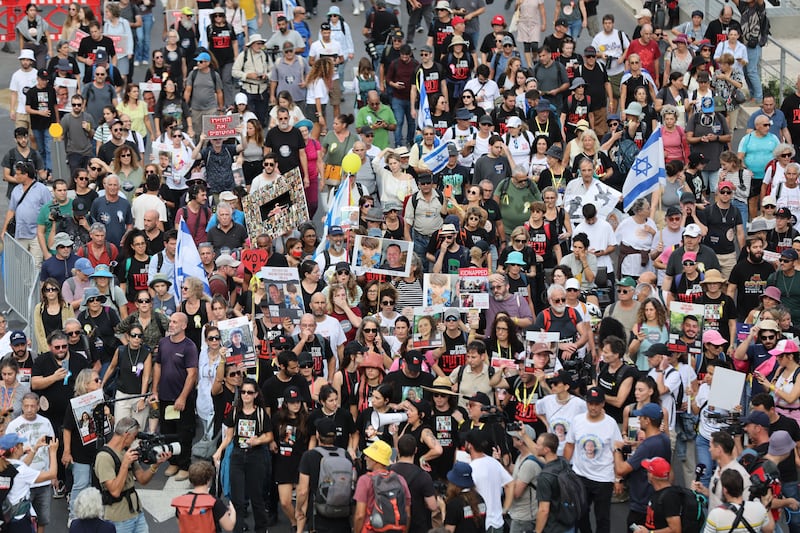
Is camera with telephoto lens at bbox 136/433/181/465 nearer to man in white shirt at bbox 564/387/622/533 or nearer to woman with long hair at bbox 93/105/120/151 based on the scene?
man in white shirt at bbox 564/387/622/533

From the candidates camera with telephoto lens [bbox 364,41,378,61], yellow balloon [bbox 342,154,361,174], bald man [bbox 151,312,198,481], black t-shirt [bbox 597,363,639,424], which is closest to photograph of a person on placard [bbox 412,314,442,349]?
black t-shirt [bbox 597,363,639,424]

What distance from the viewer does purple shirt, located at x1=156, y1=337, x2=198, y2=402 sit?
52.9 feet

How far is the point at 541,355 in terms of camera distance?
1539cm

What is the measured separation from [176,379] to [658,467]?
17.9 feet

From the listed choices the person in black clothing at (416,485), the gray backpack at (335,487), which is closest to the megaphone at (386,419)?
the gray backpack at (335,487)

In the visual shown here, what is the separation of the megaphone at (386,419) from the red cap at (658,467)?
247cm

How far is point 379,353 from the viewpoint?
15883 millimetres

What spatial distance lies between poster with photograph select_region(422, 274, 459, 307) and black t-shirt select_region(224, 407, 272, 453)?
291cm

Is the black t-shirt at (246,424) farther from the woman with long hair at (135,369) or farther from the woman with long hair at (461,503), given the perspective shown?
the woman with long hair at (461,503)

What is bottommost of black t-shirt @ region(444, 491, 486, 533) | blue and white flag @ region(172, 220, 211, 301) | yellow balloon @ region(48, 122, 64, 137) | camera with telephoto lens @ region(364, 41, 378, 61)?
black t-shirt @ region(444, 491, 486, 533)

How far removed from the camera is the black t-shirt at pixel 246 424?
1472 cm

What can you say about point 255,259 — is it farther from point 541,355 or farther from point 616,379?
point 616,379

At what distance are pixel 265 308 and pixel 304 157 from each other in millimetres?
4591

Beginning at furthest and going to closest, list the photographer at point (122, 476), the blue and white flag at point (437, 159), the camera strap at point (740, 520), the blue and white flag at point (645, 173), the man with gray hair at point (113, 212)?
the blue and white flag at point (437, 159)
the blue and white flag at point (645, 173)
the man with gray hair at point (113, 212)
the photographer at point (122, 476)
the camera strap at point (740, 520)
